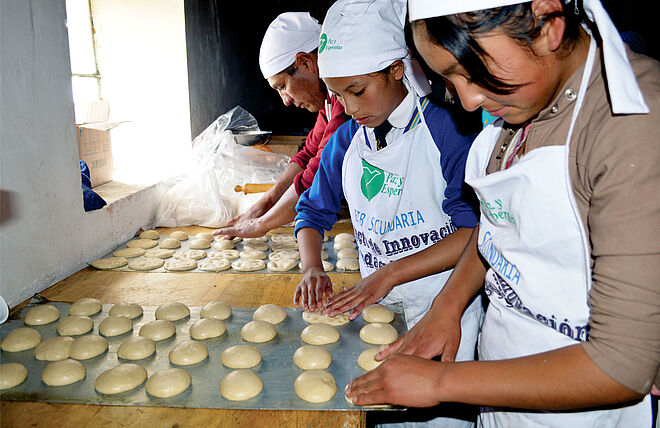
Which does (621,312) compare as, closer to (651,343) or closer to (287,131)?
(651,343)

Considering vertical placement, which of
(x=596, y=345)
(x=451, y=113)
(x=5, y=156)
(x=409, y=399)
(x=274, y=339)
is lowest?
(x=274, y=339)

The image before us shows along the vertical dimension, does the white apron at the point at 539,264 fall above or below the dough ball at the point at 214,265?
above

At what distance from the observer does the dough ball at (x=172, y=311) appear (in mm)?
1645

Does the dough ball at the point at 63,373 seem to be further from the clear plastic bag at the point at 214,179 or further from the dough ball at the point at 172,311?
the clear plastic bag at the point at 214,179

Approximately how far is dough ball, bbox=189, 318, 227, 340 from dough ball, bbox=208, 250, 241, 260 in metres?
0.78

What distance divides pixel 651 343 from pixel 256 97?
267 inches

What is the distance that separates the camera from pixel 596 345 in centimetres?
77

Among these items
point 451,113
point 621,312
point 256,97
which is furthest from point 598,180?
point 256,97

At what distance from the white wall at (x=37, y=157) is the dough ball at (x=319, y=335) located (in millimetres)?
1111

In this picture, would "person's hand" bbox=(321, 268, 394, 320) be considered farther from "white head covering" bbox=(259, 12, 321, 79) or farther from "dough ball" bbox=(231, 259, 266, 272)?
"white head covering" bbox=(259, 12, 321, 79)

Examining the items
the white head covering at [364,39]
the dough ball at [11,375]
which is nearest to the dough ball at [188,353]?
the dough ball at [11,375]

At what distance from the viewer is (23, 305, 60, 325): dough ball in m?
1.61

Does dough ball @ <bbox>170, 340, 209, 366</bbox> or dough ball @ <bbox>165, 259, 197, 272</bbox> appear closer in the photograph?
dough ball @ <bbox>170, 340, 209, 366</bbox>

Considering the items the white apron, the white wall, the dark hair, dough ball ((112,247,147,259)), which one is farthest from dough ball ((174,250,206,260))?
the dark hair
